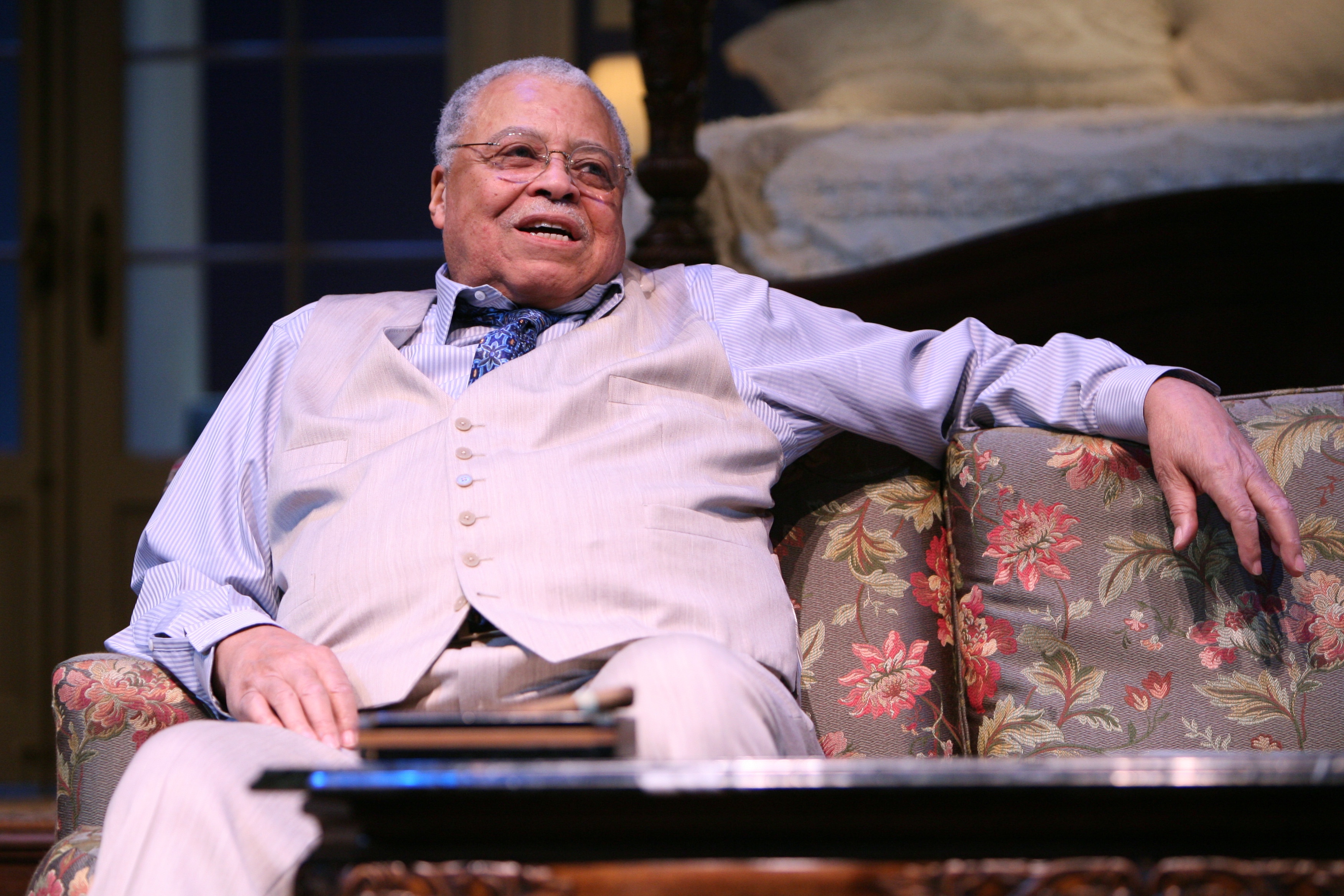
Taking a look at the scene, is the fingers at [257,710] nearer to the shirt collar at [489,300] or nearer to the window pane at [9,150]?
the shirt collar at [489,300]

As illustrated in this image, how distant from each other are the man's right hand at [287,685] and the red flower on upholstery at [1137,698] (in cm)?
76

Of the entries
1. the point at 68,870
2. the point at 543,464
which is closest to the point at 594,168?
the point at 543,464

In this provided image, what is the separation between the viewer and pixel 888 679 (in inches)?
50.4

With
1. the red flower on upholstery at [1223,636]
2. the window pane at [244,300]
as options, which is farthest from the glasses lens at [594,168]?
the window pane at [244,300]

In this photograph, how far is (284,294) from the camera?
3.70 meters

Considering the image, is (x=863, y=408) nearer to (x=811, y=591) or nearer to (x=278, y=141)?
(x=811, y=591)

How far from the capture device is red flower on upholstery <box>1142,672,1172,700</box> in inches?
47.6

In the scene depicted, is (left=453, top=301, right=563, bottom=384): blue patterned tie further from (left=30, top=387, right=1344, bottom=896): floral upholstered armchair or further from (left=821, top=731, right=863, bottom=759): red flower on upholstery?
(left=821, top=731, right=863, bottom=759): red flower on upholstery

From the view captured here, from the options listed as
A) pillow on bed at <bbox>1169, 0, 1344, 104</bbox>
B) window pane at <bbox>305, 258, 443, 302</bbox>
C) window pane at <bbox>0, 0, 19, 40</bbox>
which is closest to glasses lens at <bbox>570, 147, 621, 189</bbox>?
pillow on bed at <bbox>1169, 0, 1344, 104</bbox>

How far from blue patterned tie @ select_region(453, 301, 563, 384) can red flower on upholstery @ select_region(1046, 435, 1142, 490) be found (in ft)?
1.93

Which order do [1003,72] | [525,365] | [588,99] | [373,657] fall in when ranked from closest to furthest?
1. [373,657]
2. [525,365]
3. [588,99]
4. [1003,72]

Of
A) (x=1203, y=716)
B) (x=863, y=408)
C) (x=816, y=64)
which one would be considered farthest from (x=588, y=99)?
(x=816, y=64)

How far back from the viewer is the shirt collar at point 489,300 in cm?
138

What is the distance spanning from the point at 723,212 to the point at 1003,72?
0.79 metres
